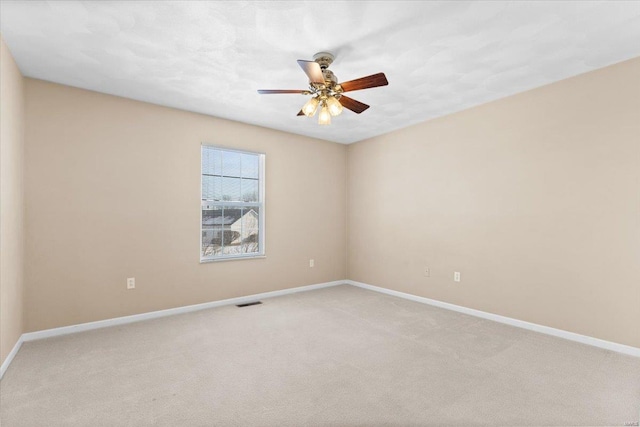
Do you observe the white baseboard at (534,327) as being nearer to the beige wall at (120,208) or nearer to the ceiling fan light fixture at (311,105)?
the beige wall at (120,208)

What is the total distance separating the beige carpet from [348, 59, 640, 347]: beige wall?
0.44 m

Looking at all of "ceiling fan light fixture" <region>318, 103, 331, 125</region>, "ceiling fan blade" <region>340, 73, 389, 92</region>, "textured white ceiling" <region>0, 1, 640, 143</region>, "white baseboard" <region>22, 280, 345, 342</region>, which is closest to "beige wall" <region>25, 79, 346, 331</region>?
"white baseboard" <region>22, 280, 345, 342</region>

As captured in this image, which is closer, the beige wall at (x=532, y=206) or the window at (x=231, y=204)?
the beige wall at (x=532, y=206)

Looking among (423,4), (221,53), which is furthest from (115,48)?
(423,4)

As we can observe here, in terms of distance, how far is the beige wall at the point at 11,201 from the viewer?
2377mm

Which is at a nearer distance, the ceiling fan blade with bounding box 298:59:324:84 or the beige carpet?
the beige carpet

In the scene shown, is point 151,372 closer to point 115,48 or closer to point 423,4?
point 115,48

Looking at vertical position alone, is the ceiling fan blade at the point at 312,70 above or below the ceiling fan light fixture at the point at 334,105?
above

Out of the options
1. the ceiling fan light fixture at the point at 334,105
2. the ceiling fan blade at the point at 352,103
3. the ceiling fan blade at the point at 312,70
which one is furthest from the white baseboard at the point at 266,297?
the ceiling fan blade at the point at 312,70

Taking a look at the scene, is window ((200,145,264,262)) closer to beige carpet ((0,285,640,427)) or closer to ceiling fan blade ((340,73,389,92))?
beige carpet ((0,285,640,427))

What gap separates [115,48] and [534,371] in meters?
4.16

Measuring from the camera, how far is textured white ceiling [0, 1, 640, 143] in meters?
2.06

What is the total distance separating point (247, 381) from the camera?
A: 2.23m

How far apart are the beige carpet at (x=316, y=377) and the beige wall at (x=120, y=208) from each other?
447 millimetres
